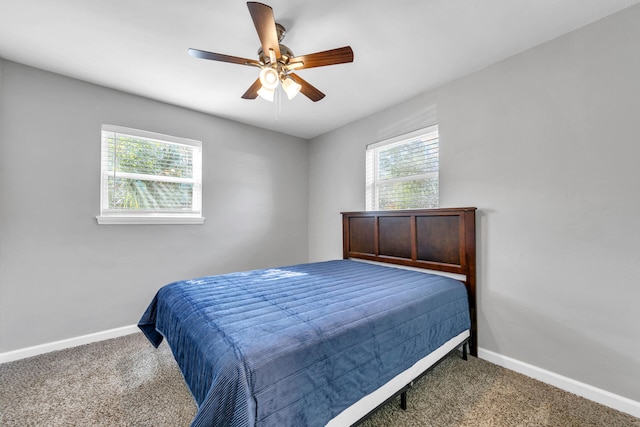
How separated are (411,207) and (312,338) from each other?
6.95ft

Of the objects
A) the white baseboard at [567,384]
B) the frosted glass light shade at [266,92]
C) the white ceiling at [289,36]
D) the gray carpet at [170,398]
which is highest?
the white ceiling at [289,36]

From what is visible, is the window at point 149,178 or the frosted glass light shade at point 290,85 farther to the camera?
the window at point 149,178

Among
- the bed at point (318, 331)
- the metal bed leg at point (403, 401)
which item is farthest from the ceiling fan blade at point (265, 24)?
the metal bed leg at point (403, 401)

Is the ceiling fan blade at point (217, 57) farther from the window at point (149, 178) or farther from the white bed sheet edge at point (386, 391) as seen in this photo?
the white bed sheet edge at point (386, 391)

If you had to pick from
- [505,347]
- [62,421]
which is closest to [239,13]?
[62,421]

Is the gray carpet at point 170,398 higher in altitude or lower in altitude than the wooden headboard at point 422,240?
lower

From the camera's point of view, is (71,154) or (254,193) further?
(254,193)

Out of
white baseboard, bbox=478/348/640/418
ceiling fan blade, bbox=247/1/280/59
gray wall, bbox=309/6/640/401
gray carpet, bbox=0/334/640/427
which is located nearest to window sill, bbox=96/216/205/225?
gray carpet, bbox=0/334/640/427

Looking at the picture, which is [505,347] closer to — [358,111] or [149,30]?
[358,111]

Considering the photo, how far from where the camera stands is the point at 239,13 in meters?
1.62

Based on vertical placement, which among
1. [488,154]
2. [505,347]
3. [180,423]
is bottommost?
[180,423]

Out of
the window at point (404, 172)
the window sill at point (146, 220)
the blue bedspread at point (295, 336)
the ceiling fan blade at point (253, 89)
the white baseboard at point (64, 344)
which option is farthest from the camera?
the window at point (404, 172)

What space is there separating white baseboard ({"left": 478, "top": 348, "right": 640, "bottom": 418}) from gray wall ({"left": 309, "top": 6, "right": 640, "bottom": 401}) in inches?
1.5

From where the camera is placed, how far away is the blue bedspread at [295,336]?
3.08 ft
